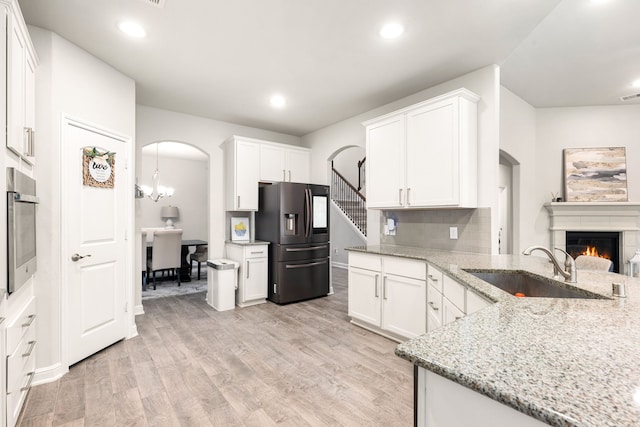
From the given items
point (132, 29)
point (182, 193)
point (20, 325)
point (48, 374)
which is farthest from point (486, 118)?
point (182, 193)

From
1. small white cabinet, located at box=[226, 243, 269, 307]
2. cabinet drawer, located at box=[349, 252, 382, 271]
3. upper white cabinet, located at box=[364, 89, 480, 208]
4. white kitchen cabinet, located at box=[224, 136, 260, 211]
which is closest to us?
upper white cabinet, located at box=[364, 89, 480, 208]

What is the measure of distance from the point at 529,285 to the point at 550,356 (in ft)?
4.48

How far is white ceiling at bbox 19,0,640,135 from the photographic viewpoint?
2.24 meters

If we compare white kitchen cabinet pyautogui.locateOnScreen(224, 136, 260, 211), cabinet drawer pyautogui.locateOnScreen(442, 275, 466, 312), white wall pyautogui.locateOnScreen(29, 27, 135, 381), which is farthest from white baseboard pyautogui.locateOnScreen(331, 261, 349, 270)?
white wall pyautogui.locateOnScreen(29, 27, 135, 381)

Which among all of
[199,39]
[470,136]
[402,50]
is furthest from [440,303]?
[199,39]

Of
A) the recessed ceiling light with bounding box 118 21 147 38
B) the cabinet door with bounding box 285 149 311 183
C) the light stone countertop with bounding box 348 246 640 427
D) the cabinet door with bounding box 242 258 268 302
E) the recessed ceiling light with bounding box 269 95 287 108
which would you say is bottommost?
the cabinet door with bounding box 242 258 268 302

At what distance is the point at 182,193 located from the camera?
847cm

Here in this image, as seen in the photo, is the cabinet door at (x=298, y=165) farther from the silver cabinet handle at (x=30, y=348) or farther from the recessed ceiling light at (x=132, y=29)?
the silver cabinet handle at (x=30, y=348)

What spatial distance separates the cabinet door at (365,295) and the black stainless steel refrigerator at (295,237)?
1.12 metres

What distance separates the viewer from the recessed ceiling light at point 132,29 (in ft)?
7.89

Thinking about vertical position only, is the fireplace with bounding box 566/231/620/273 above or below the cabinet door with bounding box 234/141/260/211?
below

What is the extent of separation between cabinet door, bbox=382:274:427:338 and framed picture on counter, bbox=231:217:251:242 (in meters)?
2.52

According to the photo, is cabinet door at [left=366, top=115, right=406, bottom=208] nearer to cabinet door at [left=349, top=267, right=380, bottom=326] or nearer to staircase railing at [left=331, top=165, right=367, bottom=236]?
cabinet door at [left=349, top=267, right=380, bottom=326]

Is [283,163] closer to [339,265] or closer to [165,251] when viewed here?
[165,251]
